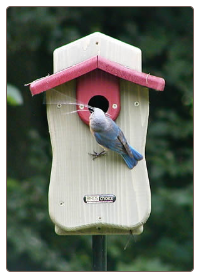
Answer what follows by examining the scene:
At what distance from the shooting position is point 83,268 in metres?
5.25

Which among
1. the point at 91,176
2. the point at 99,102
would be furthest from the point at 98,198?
the point at 99,102

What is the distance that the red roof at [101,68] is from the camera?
3.01 metres

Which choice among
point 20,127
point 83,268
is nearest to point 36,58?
point 20,127

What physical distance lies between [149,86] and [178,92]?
2.87 metres

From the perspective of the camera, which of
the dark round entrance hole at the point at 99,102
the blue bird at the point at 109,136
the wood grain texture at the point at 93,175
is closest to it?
the blue bird at the point at 109,136

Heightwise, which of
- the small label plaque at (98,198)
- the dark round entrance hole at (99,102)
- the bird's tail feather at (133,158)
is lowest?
the small label plaque at (98,198)

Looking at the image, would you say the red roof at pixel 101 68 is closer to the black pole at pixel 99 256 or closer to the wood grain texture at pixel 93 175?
the wood grain texture at pixel 93 175

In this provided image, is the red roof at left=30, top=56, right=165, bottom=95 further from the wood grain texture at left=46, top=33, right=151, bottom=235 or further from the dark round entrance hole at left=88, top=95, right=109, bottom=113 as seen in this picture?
the dark round entrance hole at left=88, top=95, right=109, bottom=113

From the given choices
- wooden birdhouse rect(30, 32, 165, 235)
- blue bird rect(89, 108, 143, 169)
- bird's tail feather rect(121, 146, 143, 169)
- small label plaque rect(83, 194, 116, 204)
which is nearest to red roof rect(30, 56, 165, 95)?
wooden birdhouse rect(30, 32, 165, 235)

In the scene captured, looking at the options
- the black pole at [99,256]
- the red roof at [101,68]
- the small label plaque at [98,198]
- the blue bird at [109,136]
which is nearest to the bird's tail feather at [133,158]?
the blue bird at [109,136]

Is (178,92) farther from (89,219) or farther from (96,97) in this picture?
(89,219)

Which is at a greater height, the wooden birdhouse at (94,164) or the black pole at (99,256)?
the wooden birdhouse at (94,164)

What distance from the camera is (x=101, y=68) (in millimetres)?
3006

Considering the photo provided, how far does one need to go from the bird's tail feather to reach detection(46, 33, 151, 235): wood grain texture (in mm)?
35
